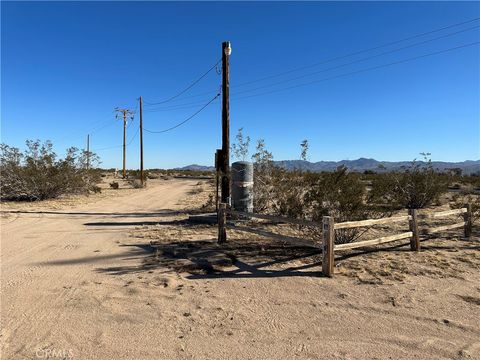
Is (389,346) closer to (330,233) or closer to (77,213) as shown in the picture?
(330,233)

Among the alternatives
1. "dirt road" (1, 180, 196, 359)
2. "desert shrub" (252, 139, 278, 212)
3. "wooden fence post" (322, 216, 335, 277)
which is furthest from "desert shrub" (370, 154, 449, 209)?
"dirt road" (1, 180, 196, 359)

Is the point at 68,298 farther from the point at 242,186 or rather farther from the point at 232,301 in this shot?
the point at 242,186

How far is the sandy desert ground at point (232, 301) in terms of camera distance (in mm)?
4141

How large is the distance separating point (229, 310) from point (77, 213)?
11977 mm

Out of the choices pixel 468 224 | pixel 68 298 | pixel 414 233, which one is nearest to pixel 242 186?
pixel 414 233

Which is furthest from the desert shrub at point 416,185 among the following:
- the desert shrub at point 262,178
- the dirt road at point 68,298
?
the dirt road at point 68,298

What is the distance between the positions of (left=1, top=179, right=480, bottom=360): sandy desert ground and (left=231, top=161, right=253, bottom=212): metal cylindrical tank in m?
3.82

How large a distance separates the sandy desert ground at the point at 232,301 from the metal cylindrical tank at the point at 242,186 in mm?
3818

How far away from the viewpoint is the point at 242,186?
13344 millimetres

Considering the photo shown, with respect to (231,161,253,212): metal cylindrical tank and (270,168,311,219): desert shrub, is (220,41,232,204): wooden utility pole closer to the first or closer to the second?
(231,161,253,212): metal cylindrical tank

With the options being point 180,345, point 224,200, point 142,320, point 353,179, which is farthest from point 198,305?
point 224,200

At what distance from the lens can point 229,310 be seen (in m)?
5.17

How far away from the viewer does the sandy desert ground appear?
13.6 ft

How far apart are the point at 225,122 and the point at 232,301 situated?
9.34 m
